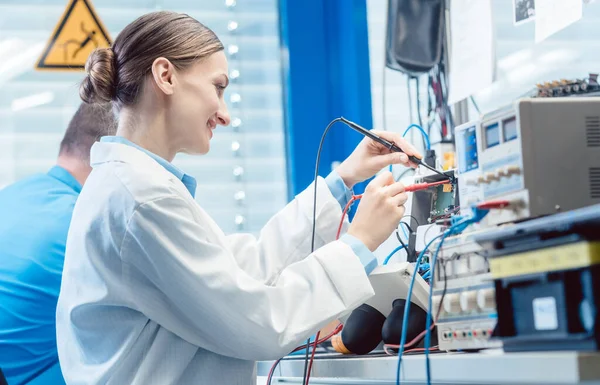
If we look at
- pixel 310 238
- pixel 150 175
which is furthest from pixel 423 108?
pixel 150 175

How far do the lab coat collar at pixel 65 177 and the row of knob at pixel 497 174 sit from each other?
1.54 m

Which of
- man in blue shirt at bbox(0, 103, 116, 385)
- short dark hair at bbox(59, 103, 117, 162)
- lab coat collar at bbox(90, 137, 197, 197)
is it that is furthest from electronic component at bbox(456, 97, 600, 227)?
short dark hair at bbox(59, 103, 117, 162)

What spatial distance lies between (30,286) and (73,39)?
930 mm

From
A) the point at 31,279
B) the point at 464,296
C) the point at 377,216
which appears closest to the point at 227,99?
the point at 31,279

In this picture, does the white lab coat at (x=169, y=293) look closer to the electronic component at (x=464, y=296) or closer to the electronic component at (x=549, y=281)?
the electronic component at (x=464, y=296)

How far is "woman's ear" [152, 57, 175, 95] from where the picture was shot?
58.3 inches

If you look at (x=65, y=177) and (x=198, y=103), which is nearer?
(x=198, y=103)

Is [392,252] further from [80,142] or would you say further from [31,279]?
[80,142]

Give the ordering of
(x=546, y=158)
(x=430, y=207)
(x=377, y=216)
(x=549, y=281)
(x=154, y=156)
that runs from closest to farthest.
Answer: (x=549, y=281)
(x=546, y=158)
(x=377, y=216)
(x=154, y=156)
(x=430, y=207)

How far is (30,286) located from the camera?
6.91 feet

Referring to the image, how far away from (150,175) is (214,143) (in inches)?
53.6

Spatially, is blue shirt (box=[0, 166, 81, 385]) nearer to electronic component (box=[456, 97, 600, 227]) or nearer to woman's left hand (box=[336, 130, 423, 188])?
woman's left hand (box=[336, 130, 423, 188])

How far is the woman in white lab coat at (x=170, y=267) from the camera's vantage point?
126 cm

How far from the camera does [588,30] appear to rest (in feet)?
6.95
